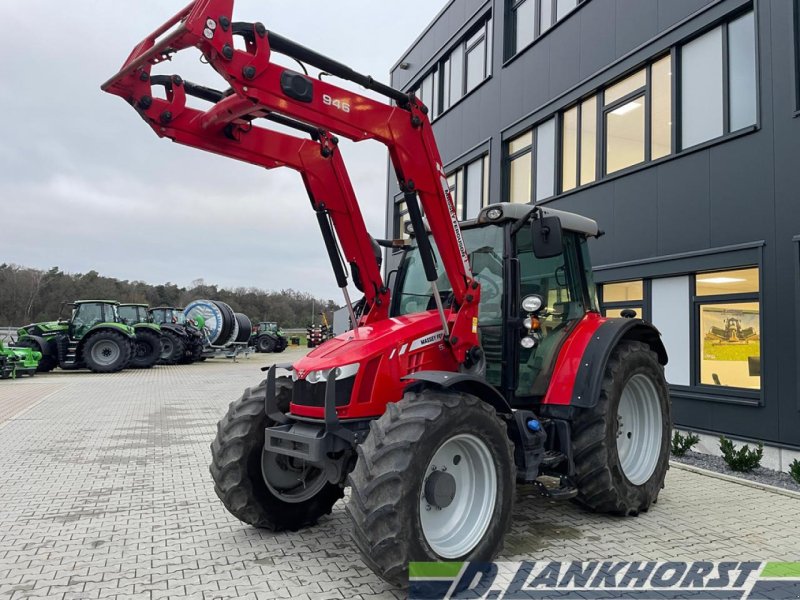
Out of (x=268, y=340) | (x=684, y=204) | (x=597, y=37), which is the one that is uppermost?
(x=597, y=37)

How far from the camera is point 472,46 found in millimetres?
15070

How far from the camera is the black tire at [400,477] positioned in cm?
322

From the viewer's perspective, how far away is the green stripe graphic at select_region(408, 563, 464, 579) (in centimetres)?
329

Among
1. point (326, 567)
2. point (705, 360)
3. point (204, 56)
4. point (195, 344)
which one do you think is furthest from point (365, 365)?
point (195, 344)

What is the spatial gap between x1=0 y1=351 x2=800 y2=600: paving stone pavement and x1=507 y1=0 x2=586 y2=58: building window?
855cm

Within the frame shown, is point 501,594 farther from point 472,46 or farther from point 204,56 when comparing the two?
point 472,46

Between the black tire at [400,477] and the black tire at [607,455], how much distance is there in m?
1.37

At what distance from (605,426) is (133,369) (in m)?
20.9

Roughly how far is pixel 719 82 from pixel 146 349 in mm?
20766

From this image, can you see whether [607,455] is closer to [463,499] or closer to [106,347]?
[463,499]

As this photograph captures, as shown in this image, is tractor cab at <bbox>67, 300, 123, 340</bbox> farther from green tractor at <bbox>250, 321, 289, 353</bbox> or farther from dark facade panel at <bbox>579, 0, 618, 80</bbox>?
dark facade panel at <bbox>579, 0, 618, 80</bbox>

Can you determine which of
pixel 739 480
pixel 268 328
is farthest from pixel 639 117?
pixel 268 328

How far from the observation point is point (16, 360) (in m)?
18.2

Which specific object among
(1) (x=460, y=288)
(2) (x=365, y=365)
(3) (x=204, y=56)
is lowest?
(2) (x=365, y=365)
